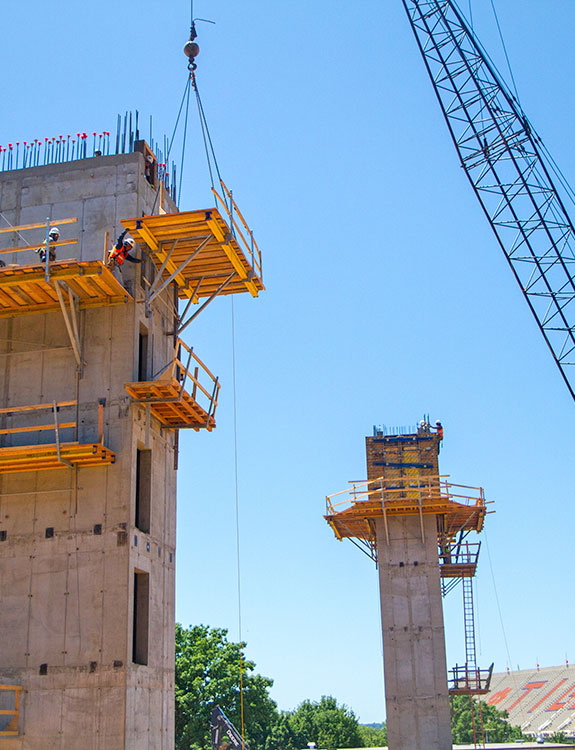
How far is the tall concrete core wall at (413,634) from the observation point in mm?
41031

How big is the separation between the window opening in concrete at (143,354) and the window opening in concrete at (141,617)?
5672mm

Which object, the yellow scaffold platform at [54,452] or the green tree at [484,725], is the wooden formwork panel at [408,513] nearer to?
the yellow scaffold platform at [54,452]

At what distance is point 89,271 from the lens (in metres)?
25.3

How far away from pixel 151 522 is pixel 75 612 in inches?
131

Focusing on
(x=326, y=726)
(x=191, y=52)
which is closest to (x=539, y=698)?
(x=326, y=726)

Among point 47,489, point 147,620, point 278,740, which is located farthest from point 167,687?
point 278,740

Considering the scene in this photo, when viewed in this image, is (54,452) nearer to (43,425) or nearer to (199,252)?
(43,425)

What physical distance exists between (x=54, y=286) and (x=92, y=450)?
456 cm

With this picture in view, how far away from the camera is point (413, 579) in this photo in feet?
141

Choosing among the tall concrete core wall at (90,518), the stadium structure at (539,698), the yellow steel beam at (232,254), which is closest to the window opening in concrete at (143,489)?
the tall concrete core wall at (90,518)

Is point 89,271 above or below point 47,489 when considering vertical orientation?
above

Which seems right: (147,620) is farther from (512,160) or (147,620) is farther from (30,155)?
(512,160)

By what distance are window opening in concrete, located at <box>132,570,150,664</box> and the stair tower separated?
674 inches

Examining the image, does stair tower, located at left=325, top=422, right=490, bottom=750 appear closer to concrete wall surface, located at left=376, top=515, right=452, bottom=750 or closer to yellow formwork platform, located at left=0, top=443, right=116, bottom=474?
concrete wall surface, located at left=376, top=515, right=452, bottom=750
